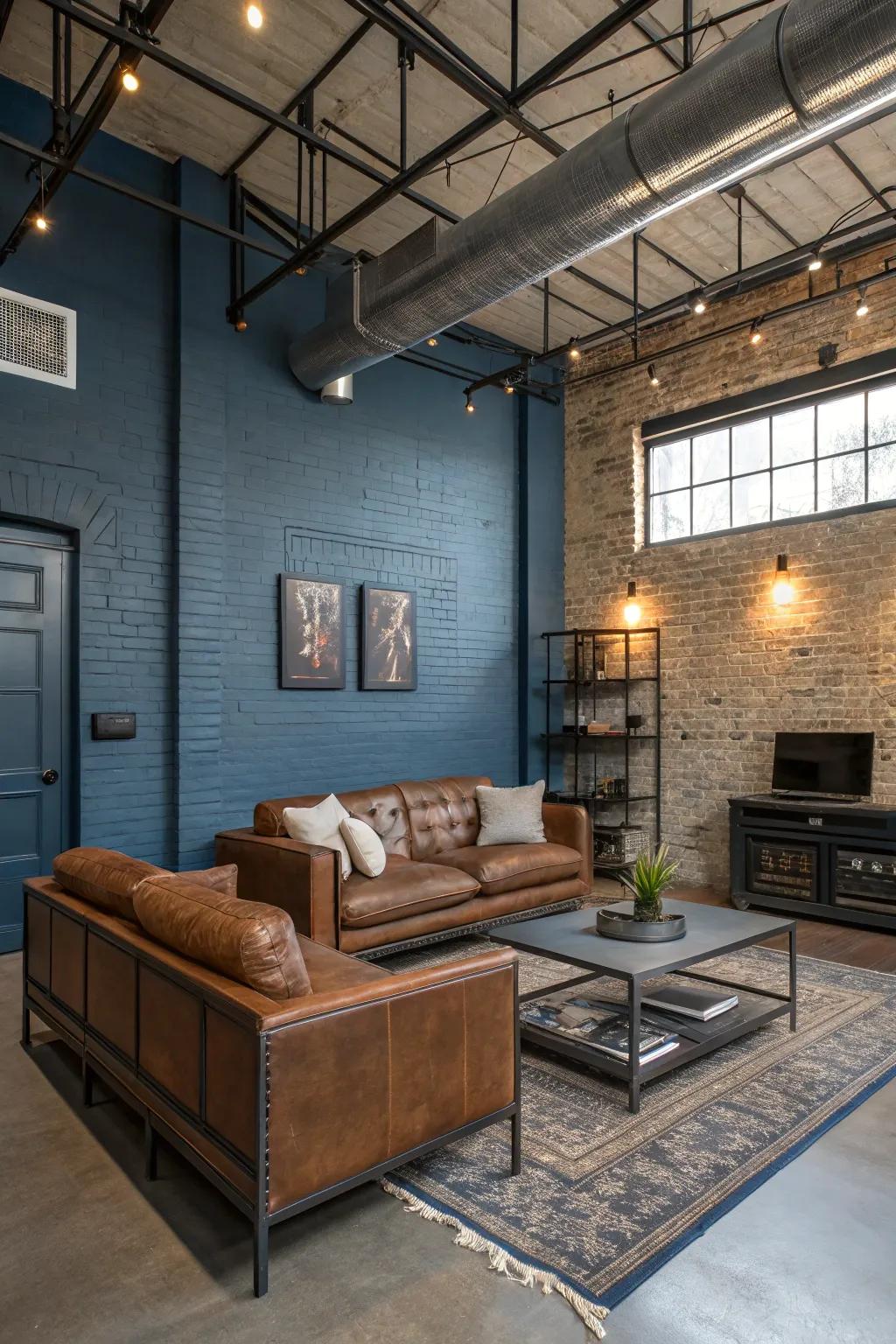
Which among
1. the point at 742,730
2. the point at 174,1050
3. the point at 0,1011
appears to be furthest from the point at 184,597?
the point at 742,730

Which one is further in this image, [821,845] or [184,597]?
[821,845]

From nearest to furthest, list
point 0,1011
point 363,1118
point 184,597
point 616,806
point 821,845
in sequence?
point 363,1118 → point 0,1011 → point 184,597 → point 821,845 → point 616,806

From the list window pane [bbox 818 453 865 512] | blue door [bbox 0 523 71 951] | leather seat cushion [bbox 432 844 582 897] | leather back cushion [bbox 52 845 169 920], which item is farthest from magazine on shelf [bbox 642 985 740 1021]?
window pane [bbox 818 453 865 512]

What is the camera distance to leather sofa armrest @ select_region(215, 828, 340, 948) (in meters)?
4.15

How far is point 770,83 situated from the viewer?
291 cm

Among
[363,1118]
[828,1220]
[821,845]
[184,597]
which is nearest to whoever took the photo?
[363,1118]

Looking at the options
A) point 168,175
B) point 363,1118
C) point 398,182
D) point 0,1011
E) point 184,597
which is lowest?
point 0,1011

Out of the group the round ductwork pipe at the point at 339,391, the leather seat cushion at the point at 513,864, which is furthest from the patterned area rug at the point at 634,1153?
the round ductwork pipe at the point at 339,391

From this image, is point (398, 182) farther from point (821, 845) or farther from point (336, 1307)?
point (821, 845)

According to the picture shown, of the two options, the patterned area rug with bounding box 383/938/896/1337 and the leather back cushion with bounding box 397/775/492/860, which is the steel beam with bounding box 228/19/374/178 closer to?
the leather back cushion with bounding box 397/775/492/860

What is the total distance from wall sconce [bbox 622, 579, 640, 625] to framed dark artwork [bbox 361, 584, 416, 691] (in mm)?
1934

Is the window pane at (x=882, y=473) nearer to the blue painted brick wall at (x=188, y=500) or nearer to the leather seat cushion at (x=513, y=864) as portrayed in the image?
the leather seat cushion at (x=513, y=864)

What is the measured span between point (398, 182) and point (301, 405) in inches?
84.8

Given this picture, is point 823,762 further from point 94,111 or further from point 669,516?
point 94,111
